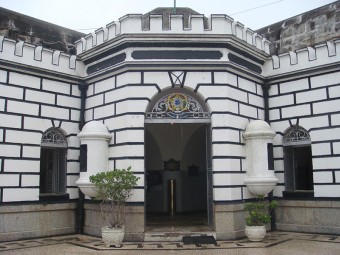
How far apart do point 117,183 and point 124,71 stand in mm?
3815

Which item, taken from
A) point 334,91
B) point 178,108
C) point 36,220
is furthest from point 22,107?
point 334,91

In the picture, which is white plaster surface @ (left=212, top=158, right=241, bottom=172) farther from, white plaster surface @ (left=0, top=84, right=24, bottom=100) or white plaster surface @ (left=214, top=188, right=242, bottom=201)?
white plaster surface @ (left=0, top=84, right=24, bottom=100)

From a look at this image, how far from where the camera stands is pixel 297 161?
1438cm

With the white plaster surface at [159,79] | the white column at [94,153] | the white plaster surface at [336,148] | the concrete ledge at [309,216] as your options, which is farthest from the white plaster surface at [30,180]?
the white plaster surface at [336,148]

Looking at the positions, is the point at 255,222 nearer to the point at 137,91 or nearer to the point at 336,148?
the point at 336,148

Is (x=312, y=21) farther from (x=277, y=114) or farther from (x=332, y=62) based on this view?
(x=277, y=114)

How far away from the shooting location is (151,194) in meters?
19.2

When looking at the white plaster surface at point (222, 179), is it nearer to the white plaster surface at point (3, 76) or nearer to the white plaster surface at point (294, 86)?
the white plaster surface at point (294, 86)

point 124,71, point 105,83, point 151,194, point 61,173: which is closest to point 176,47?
point 124,71

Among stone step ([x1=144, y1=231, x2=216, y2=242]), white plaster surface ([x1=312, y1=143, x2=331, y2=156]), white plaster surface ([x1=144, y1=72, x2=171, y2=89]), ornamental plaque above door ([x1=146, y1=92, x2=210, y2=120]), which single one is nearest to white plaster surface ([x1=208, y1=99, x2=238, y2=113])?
ornamental plaque above door ([x1=146, y1=92, x2=210, y2=120])

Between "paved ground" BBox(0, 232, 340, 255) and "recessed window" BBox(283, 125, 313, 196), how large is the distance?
2209mm

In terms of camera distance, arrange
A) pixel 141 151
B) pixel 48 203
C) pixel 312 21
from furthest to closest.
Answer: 1. pixel 312 21
2. pixel 48 203
3. pixel 141 151

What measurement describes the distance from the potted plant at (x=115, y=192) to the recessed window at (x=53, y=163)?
277 cm

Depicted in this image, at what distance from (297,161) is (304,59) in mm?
3853
